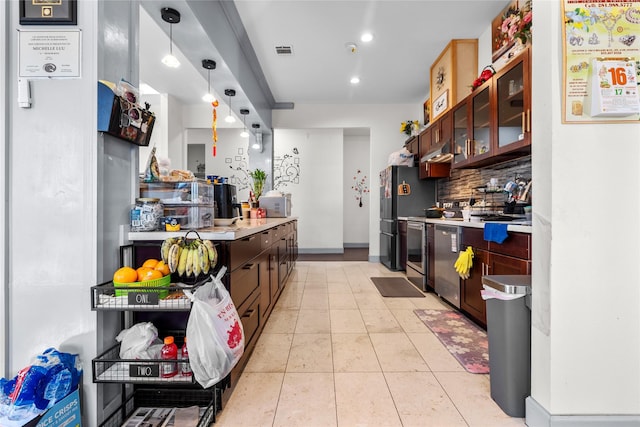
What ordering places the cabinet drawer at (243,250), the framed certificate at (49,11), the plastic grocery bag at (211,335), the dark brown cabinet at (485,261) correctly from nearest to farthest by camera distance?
the plastic grocery bag at (211,335)
the framed certificate at (49,11)
the cabinet drawer at (243,250)
the dark brown cabinet at (485,261)

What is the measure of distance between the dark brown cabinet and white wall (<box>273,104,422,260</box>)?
10.9 ft

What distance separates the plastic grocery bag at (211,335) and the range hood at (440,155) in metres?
3.34

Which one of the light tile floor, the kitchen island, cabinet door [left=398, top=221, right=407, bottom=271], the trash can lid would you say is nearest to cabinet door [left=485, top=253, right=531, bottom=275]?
the trash can lid

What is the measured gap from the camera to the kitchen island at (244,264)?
1555mm

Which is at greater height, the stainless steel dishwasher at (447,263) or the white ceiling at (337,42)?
the white ceiling at (337,42)

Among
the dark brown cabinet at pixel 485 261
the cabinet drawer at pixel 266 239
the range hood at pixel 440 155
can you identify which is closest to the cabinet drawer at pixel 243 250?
the cabinet drawer at pixel 266 239

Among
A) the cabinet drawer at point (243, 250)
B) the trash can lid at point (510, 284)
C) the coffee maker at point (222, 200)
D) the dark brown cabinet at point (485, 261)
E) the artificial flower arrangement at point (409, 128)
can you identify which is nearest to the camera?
the trash can lid at point (510, 284)

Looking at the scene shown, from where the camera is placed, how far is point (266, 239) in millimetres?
2699

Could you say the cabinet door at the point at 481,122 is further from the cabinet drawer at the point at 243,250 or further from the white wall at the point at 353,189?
the white wall at the point at 353,189

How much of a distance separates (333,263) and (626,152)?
15.7 ft

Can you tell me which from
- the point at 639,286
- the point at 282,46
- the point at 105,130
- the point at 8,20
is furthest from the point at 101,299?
the point at 282,46

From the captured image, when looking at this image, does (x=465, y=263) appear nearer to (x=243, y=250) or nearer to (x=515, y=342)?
(x=515, y=342)

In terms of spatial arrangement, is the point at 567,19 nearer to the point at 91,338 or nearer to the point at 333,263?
the point at 91,338

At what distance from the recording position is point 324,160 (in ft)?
22.7
